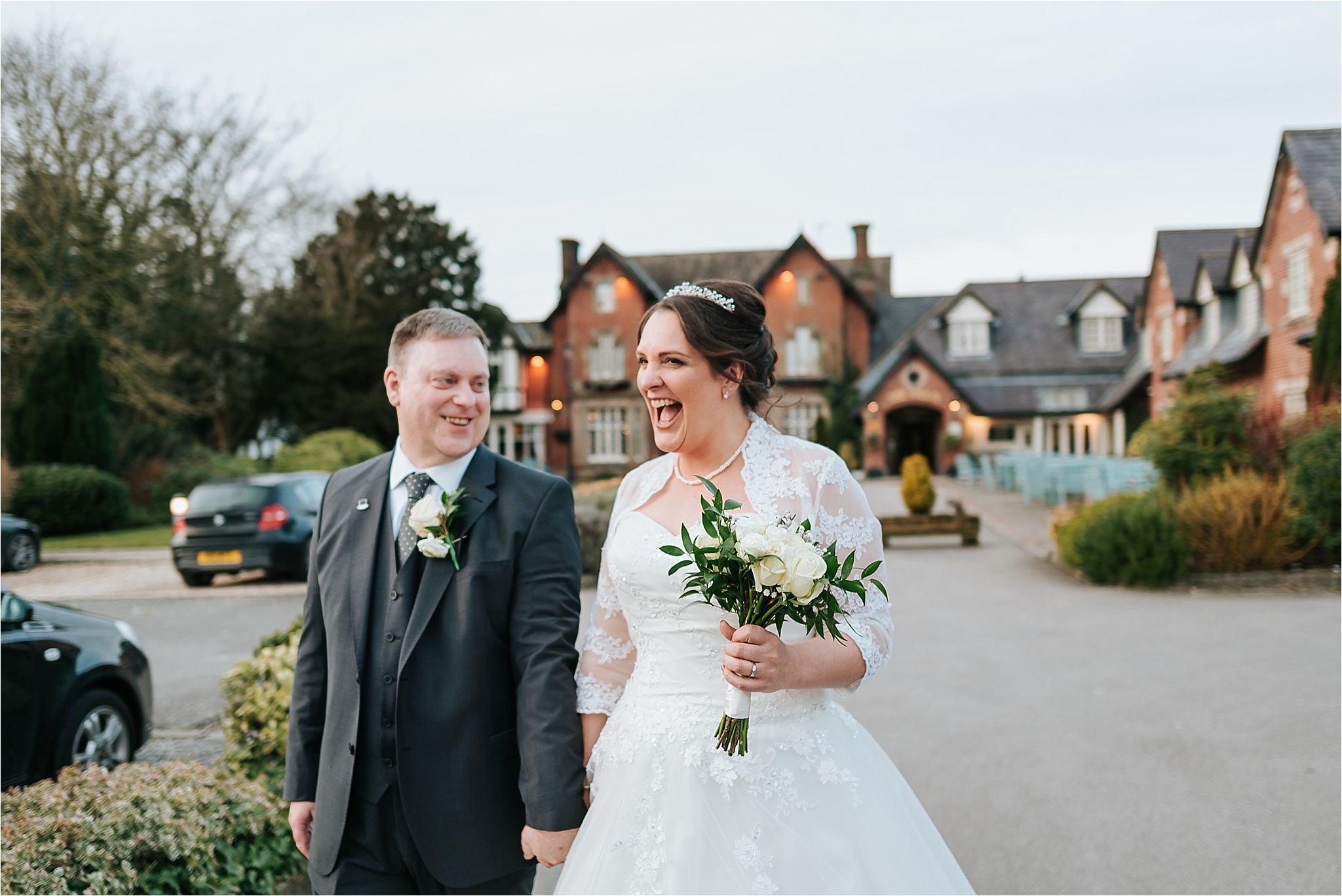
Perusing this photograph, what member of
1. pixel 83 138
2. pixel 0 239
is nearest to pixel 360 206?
pixel 83 138

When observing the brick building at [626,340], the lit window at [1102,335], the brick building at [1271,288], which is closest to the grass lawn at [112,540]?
the brick building at [626,340]

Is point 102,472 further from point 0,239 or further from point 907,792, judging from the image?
point 907,792

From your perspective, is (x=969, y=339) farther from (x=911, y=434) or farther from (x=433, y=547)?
(x=433, y=547)

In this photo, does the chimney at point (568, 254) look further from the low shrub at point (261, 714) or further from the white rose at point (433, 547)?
the white rose at point (433, 547)

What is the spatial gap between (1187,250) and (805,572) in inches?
1305

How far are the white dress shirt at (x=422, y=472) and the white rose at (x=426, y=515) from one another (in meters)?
0.16

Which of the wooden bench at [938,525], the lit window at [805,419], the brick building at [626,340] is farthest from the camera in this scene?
the brick building at [626,340]

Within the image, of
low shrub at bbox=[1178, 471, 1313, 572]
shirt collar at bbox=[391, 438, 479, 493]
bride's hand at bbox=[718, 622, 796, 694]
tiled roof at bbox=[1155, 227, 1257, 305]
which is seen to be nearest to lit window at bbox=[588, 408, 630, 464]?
tiled roof at bbox=[1155, 227, 1257, 305]

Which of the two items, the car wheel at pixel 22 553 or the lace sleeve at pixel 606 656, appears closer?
the lace sleeve at pixel 606 656

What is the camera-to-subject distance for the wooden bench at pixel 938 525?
16.2 m

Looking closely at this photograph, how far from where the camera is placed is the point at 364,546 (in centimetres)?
277

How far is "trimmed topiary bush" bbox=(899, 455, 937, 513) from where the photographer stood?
1852 centimetres

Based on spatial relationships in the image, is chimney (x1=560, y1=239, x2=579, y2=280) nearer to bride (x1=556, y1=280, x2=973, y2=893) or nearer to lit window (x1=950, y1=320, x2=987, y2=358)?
lit window (x1=950, y1=320, x2=987, y2=358)

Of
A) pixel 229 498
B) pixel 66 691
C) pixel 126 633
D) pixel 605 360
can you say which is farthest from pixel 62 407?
pixel 605 360
